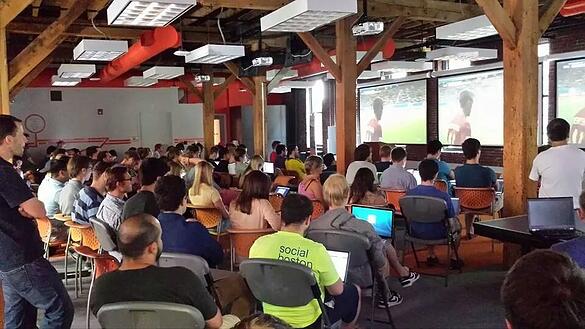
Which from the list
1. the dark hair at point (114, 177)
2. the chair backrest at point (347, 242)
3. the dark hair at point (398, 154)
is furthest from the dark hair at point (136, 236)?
the dark hair at point (398, 154)

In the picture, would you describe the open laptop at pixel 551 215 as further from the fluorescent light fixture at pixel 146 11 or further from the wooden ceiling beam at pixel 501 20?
the fluorescent light fixture at pixel 146 11

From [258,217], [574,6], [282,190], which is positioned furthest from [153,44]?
[574,6]

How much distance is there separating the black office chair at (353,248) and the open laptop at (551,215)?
121 centimetres

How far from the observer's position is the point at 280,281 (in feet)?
10.1

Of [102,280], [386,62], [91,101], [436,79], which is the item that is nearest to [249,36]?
[386,62]

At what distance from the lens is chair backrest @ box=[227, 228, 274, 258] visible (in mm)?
4824

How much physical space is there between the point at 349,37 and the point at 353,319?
5.13 m

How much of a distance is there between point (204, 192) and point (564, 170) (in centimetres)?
345

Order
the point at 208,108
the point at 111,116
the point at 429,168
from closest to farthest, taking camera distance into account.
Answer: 1. the point at 429,168
2. the point at 208,108
3. the point at 111,116

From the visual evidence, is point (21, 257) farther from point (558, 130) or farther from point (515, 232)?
point (558, 130)

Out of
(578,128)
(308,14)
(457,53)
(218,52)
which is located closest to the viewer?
(308,14)

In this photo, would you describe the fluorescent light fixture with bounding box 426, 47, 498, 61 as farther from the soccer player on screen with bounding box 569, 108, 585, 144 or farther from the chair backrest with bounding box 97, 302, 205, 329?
the chair backrest with bounding box 97, 302, 205, 329

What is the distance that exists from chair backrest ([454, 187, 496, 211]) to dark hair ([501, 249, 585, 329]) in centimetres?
562

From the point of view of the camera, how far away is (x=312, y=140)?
18953 millimetres
